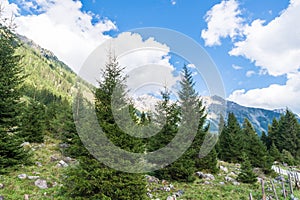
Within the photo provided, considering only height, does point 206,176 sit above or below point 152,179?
above

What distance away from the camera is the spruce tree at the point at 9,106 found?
13.0 m

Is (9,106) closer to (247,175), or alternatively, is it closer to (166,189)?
(166,189)

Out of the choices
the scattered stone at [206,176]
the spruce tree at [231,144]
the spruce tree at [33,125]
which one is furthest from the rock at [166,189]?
the spruce tree at [231,144]

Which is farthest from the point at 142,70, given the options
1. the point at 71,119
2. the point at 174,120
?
the point at 71,119

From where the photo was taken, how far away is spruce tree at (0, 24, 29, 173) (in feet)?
42.6

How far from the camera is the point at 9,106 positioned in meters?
13.9

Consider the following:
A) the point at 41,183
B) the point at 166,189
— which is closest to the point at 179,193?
the point at 166,189

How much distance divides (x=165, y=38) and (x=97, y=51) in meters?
5.61

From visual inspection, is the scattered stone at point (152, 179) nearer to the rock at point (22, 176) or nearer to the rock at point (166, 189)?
the rock at point (166, 189)

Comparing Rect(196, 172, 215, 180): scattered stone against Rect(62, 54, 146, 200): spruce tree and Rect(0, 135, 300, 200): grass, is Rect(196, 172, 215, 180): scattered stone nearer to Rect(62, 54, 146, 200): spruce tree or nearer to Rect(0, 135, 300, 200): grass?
Rect(0, 135, 300, 200): grass

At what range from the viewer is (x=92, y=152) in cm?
997

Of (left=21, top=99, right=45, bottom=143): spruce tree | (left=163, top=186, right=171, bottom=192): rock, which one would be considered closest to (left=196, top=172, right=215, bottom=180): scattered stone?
(left=163, top=186, right=171, bottom=192): rock

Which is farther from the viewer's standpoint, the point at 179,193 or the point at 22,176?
the point at 179,193

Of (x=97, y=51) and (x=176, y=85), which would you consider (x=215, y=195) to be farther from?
(x=97, y=51)
